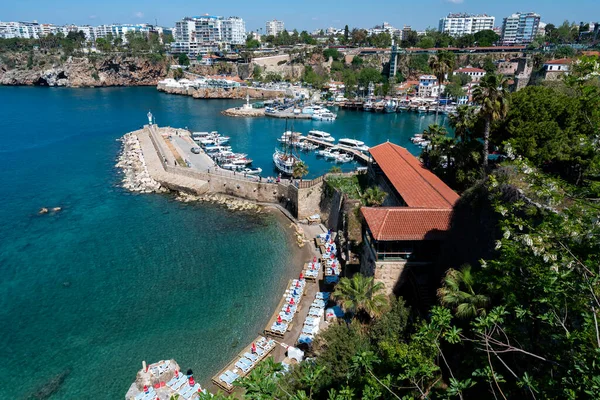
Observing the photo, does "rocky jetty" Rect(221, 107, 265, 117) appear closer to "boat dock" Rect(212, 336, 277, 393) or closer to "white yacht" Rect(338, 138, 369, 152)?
"white yacht" Rect(338, 138, 369, 152)

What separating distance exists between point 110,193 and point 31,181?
16.1 m

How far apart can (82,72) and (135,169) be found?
5315 inches

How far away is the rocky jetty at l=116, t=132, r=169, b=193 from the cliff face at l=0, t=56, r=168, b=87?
360 ft

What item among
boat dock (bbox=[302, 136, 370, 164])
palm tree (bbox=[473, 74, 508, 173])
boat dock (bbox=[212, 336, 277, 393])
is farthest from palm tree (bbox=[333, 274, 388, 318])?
boat dock (bbox=[302, 136, 370, 164])

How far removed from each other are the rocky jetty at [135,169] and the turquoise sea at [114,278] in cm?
202

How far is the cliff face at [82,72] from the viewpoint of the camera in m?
166

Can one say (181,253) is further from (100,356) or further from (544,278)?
(544,278)

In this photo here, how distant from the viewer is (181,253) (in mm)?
38062

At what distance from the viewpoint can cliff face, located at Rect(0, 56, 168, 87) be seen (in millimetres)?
166250

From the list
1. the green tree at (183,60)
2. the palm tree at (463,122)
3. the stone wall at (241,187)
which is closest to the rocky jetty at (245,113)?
the stone wall at (241,187)

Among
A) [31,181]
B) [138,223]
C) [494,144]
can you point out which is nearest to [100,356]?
[138,223]

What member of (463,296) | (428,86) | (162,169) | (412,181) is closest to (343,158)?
(162,169)

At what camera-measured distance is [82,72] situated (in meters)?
167

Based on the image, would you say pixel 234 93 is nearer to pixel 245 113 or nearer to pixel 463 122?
pixel 245 113
